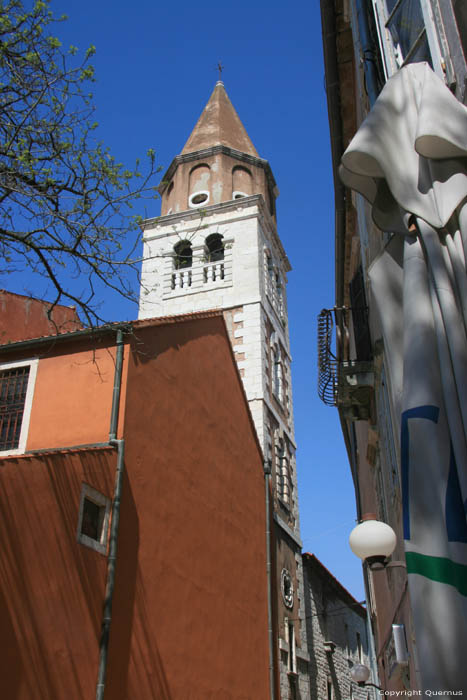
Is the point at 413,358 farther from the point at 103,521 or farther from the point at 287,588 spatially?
the point at 287,588

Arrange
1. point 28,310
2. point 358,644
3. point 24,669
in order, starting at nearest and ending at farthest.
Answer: point 24,669 → point 28,310 → point 358,644

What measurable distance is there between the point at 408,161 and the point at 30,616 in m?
7.05

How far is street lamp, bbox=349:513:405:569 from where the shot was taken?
582 cm

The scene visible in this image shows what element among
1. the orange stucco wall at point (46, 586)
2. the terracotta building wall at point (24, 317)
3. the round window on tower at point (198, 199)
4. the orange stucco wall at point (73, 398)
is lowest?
the orange stucco wall at point (46, 586)

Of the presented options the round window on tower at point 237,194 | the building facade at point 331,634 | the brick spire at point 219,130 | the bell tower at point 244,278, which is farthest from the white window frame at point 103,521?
the brick spire at point 219,130

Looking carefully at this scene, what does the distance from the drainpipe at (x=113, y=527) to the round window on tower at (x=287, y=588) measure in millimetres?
10411

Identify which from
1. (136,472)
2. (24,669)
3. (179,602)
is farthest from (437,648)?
(179,602)

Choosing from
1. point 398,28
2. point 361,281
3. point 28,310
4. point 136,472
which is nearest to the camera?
point 398,28

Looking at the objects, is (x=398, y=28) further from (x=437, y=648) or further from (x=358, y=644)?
(x=358, y=644)

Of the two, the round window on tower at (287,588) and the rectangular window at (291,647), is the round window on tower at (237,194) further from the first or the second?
the rectangular window at (291,647)

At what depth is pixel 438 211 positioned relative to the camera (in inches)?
100

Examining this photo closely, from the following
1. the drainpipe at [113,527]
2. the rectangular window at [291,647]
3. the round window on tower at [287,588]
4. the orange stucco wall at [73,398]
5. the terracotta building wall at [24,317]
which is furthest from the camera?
the round window on tower at [287,588]

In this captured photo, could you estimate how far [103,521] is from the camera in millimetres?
9109

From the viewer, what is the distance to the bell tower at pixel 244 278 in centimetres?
1944
